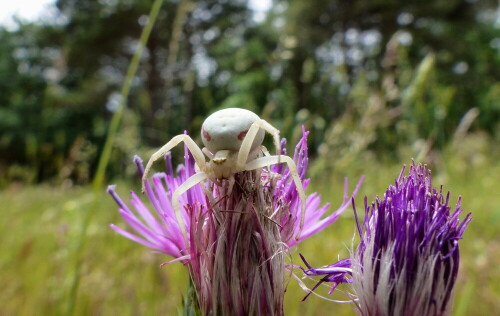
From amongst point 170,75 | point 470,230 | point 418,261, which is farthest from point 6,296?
point 470,230

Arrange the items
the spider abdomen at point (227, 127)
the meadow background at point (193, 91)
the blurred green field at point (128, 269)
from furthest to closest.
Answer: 1. the meadow background at point (193, 91)
2. the blurred green field at point (128, 269)
3. the spider abdomen at point (227, 127)

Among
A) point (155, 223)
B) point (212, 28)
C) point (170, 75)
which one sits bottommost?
point (155, 223)

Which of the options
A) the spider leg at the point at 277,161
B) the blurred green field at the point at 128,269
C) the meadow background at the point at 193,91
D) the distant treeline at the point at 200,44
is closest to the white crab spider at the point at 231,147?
the spider leg at the point at 277,161

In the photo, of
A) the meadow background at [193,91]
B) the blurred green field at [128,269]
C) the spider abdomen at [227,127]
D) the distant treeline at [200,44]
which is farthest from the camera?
the distant treeline at [200,44]

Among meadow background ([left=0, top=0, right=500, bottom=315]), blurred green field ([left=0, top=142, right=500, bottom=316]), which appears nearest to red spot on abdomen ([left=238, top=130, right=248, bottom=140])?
blurred green field ([left=0, top=142, right=500, bottom=316])

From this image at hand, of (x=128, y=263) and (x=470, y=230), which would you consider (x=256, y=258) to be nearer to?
(x=128, y=263)

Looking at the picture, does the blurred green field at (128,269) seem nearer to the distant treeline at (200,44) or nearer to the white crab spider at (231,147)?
the white crab spider at (231,147)

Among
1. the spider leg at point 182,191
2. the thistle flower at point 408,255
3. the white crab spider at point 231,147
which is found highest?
the white crab spider at point 231,147
